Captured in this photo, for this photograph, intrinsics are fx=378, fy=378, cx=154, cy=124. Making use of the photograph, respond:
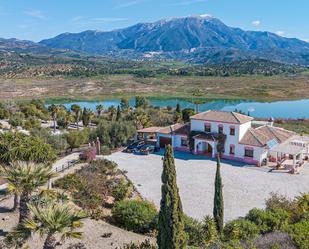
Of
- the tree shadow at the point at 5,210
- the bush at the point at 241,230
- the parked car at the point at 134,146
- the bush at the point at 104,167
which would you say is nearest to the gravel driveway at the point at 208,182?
the bush at the point at 104,167

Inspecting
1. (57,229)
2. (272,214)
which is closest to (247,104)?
(272,214)

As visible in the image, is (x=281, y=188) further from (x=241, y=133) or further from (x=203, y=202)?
(x=241, y=133)

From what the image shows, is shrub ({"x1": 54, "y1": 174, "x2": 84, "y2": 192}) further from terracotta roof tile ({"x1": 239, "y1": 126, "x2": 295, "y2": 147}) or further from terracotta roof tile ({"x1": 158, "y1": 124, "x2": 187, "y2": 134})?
terracotta roof tile ({"x1": 239, "y1": 126, "x2": 295, "y2": 147})

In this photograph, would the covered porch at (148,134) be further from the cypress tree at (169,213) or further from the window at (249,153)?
the cypress tree at (169,213)

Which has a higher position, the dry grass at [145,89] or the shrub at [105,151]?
the shrub at [105,151]

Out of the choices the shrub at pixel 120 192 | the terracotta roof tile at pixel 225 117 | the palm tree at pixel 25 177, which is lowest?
the shrub at pixel 120 192

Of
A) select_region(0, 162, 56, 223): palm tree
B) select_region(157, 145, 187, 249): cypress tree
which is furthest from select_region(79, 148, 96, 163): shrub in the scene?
select_region(157, 145, 187, 249): cypress tree
